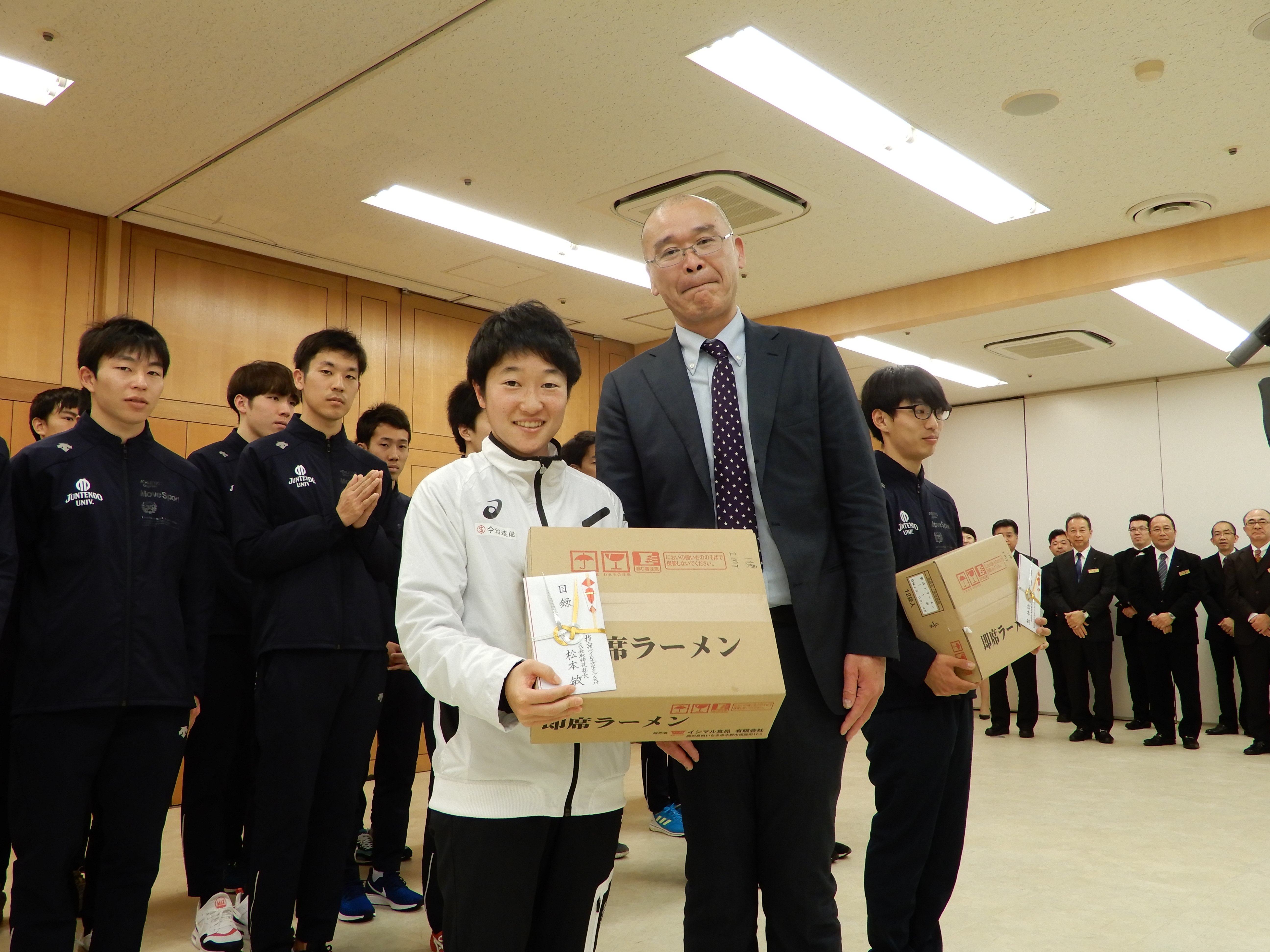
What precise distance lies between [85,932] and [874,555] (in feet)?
7.99

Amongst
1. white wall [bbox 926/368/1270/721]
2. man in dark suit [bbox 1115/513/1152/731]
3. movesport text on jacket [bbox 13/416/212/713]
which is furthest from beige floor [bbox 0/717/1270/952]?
white wall [bbox 926/368/1270/721]

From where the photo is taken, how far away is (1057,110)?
3.87 m

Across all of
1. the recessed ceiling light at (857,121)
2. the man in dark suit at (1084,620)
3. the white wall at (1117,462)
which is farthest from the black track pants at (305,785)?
the white wall at (1117,462)

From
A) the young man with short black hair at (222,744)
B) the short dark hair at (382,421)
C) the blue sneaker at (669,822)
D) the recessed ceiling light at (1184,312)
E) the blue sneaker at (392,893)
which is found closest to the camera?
the young man with short black hair at (222,744)

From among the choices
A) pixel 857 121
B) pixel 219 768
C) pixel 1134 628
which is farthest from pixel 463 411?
pixel 1134 628

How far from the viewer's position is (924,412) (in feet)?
7.66

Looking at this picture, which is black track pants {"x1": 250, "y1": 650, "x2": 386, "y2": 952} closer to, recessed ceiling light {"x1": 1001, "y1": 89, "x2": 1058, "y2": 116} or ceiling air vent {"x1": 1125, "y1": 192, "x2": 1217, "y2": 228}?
recessed ceiling light {"x1": 1001, "y1": 89, "x2": 1058, "y2": 116}

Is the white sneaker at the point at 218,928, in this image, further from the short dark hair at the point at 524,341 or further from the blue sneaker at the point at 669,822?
the short dark hair at the point at 524,341

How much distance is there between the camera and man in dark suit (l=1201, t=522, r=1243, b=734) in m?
7.47

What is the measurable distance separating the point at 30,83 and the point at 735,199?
3036 millimetres

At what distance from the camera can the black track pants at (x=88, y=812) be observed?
6.51 feet

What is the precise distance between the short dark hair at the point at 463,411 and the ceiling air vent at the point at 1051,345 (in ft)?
18.2

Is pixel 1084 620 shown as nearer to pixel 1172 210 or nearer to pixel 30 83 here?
pixel 1172 210

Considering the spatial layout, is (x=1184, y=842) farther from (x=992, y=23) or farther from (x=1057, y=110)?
(x=992, y=23)
